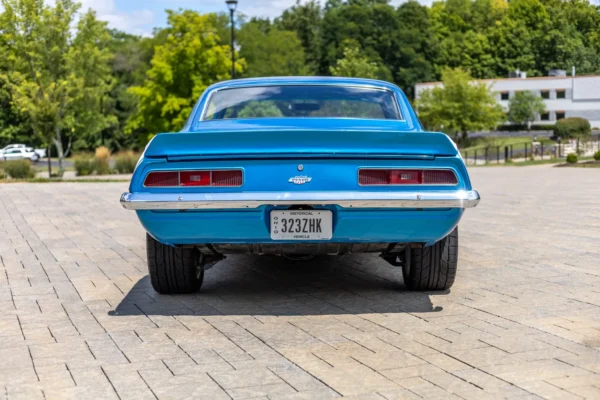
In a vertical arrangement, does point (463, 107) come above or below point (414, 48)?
below

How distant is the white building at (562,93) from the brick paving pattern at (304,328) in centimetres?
8106

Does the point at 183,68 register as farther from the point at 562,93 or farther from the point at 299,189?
the point at 562,93

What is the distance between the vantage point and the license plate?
5191 mm

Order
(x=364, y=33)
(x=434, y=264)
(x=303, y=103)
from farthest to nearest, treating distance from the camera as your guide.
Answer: (x=364, y=33) → (x=303, y=103) → (x=434, y=264)

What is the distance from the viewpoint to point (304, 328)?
511 centimetres

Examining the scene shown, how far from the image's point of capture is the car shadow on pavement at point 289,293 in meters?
5.72

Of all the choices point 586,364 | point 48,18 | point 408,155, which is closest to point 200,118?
point 408,155

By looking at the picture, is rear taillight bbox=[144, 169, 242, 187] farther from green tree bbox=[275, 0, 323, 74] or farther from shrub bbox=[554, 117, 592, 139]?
green tree bbox=[275, 0, 323, 74]

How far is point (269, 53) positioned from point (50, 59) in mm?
44849

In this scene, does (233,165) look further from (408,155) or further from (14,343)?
(14,343)

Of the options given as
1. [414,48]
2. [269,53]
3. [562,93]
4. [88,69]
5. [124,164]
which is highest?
[414,48]

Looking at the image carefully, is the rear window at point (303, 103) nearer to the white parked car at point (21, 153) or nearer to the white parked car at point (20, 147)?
the white parked car at point (21, 153)

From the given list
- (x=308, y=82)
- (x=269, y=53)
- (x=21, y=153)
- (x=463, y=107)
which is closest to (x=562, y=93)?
(x=463, y=107)

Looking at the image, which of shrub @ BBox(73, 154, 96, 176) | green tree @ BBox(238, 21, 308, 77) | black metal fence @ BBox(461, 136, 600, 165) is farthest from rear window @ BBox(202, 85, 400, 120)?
green tree @ BBox(238, 21, 308, 77)
